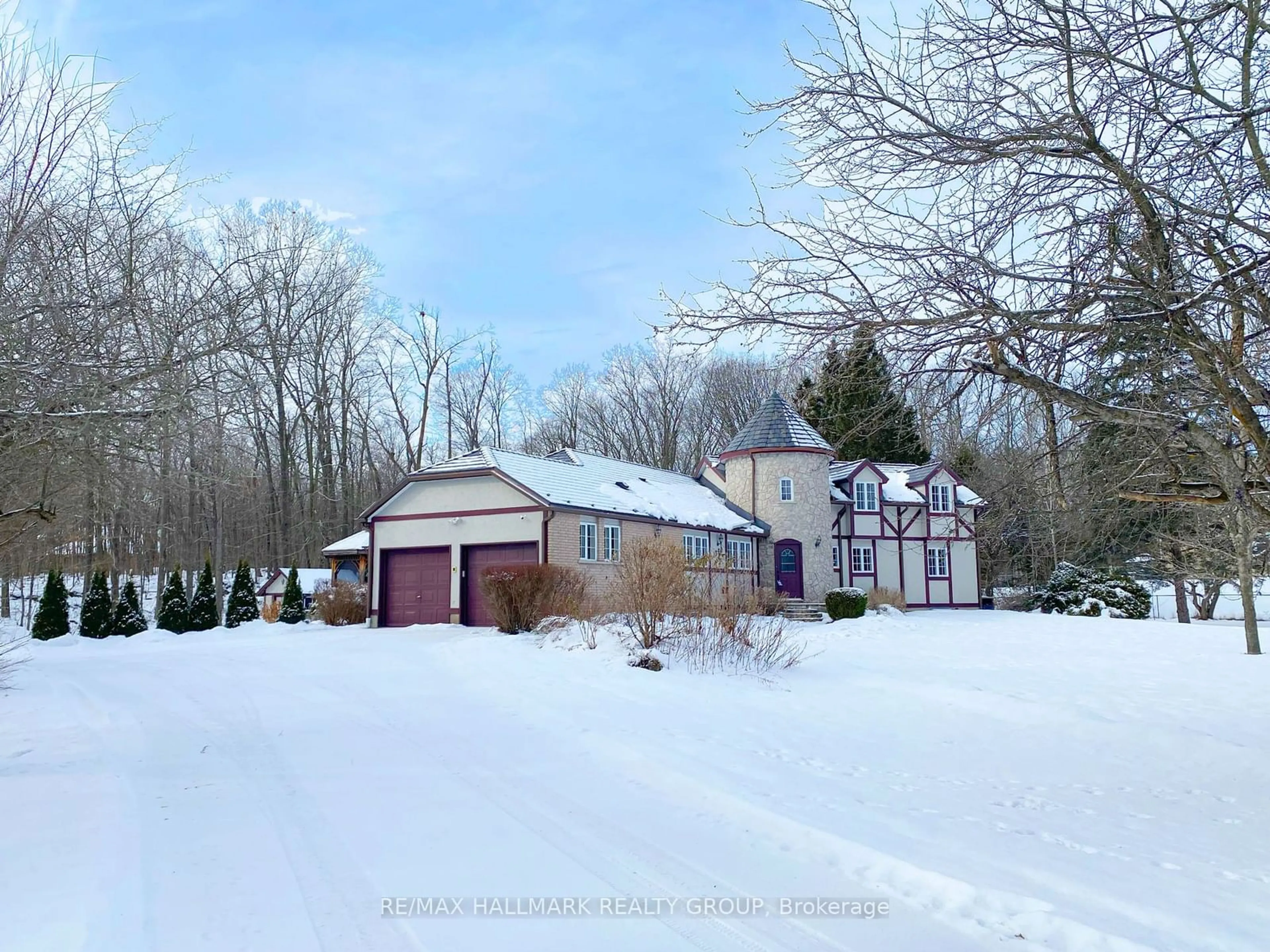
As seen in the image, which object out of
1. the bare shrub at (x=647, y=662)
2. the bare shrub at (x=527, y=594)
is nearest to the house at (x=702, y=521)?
the bare shrub at (x=527, y=594)

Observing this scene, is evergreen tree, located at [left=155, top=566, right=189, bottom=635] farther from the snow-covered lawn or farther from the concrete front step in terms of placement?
the concrete front step

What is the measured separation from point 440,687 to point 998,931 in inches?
348

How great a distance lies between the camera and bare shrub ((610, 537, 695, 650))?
14.0 metres

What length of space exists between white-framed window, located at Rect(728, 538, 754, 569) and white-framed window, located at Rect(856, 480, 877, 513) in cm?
559

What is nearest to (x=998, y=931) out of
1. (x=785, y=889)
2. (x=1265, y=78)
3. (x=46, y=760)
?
(x=785, y=889)

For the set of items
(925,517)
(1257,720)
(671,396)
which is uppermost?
(671,396)

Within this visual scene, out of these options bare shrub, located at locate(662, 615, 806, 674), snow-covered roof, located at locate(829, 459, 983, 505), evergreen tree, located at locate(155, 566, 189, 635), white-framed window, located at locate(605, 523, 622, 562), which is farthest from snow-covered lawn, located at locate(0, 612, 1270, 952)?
snow-covered roof, located at locate(829, 459, 983, 505)

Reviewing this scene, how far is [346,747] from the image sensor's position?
26.8 feet

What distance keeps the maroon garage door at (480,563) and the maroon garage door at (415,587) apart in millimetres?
525

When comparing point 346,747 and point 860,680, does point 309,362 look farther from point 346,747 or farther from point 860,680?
point 860,680

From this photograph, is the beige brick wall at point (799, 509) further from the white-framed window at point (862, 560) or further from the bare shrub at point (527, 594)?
the bare shrub at point (527, 594)

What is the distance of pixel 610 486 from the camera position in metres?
26.6

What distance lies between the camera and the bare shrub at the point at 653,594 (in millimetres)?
14031

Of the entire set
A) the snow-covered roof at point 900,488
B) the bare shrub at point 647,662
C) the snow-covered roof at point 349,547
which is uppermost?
the snow-covered roof at point 900,488
